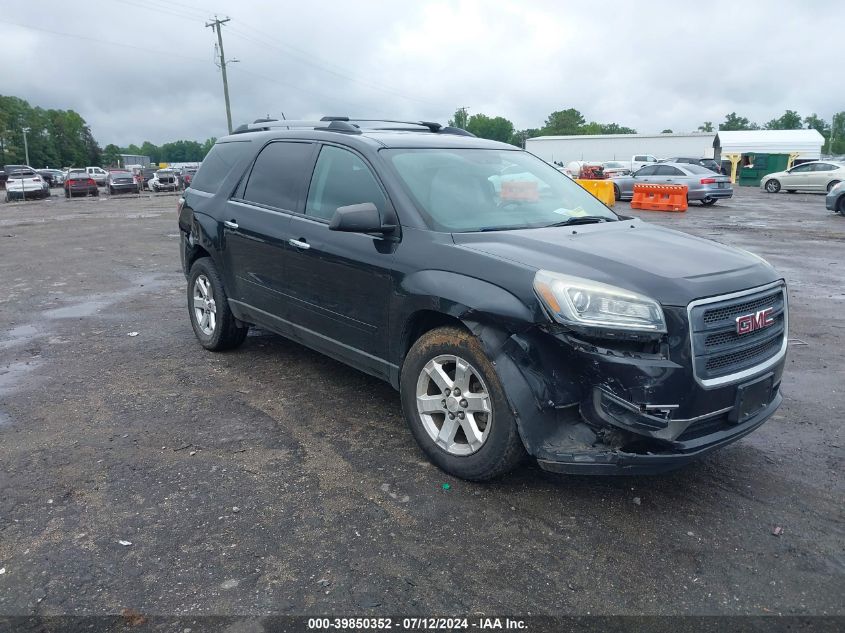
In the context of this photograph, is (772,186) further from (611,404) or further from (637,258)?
(611,404)

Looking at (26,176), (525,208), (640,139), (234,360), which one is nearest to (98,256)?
(234,360)

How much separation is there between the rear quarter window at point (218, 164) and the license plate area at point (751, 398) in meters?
4.15

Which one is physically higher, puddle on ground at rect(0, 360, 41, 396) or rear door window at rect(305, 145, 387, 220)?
rear door window at rect(305, 145, 387, 220)

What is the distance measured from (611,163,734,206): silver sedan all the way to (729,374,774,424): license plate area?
2209cm

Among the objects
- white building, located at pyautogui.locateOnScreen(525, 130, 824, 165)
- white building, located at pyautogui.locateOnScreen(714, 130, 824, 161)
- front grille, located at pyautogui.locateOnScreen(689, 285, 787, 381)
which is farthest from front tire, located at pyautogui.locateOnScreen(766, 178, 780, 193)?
front grille, located at pyautogui.locateOnScreen(689, 285, 787, 381)

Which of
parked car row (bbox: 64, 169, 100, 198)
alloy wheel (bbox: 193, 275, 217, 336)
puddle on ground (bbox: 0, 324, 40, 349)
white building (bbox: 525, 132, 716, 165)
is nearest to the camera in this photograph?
alloy wheel (bbox: 193, 275, 217, 336)

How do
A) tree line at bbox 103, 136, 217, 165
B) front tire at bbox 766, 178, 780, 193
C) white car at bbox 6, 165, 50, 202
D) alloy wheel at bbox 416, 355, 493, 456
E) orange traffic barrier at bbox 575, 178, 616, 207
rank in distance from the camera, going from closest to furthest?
alloy wheel at bbox 416, 355, 493, 456 < orange traffic barrier at bbox 575, 178, 616, 207 < front tire at bbox 766, 178, 780, 193 < white car at bbox 6, 165, 50, 202 < tree line at bbox 103, 136, 217, 165

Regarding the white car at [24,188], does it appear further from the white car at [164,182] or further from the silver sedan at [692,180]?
the silver sedan at [692,180]

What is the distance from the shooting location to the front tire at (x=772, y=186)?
33219mm

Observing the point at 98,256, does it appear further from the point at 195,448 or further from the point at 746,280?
the point at 746,280

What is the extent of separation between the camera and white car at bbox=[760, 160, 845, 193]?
99.0ft

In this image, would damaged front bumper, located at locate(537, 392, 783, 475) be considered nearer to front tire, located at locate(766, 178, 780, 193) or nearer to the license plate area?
the license plate area

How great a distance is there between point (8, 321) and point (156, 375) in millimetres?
3097

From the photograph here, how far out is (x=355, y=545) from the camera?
3100 mm
